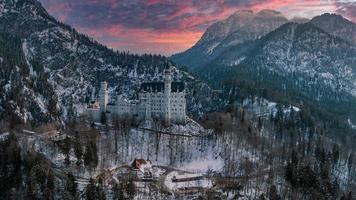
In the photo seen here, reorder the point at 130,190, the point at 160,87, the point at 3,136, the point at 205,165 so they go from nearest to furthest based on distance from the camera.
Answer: the point at 130,190
the point at 3,136
the point at 205,165
the point at 160,87

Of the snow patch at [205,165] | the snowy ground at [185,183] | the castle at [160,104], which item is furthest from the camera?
the castle at [160,104]

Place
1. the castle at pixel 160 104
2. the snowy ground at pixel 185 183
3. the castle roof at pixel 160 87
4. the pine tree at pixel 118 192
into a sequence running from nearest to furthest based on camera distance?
the pine tree at pixel 118 192, the snowy ground at pixel 185 183, the castle at pixel 160 104, the castle roof at pixel 160 87

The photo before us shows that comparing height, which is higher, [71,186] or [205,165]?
[71,186]

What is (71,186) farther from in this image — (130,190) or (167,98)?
(167,98)

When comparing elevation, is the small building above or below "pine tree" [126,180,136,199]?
above

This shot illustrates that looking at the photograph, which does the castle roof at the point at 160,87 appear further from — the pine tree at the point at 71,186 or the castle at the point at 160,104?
the pine tree at the point at 71,186

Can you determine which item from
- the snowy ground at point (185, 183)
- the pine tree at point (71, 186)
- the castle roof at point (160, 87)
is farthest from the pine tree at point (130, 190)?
the castle roof at point (160, 87)

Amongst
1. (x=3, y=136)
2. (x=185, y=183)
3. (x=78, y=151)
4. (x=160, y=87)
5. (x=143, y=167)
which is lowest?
(x=185, y=183)

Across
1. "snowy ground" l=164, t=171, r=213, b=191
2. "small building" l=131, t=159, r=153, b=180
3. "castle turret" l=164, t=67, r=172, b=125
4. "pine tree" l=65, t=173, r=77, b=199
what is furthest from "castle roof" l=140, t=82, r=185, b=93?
"pine tree" l=65, t=173, r=77, b=199

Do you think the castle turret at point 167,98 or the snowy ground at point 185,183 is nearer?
the snowy ground at point 185,183

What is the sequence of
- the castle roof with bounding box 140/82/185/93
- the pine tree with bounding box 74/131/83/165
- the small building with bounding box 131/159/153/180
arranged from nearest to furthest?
the pine tree with bounding box 74/131/83/165, the small building with bounding box 131/159/153/180, the castle roof with bounding box 140/82/185/93

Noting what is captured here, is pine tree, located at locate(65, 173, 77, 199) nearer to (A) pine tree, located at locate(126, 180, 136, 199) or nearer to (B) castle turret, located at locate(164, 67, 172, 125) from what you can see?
(A) pine tree, located at locate(126, 180, 136, 199)

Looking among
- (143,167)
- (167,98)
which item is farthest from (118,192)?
(167,98)
